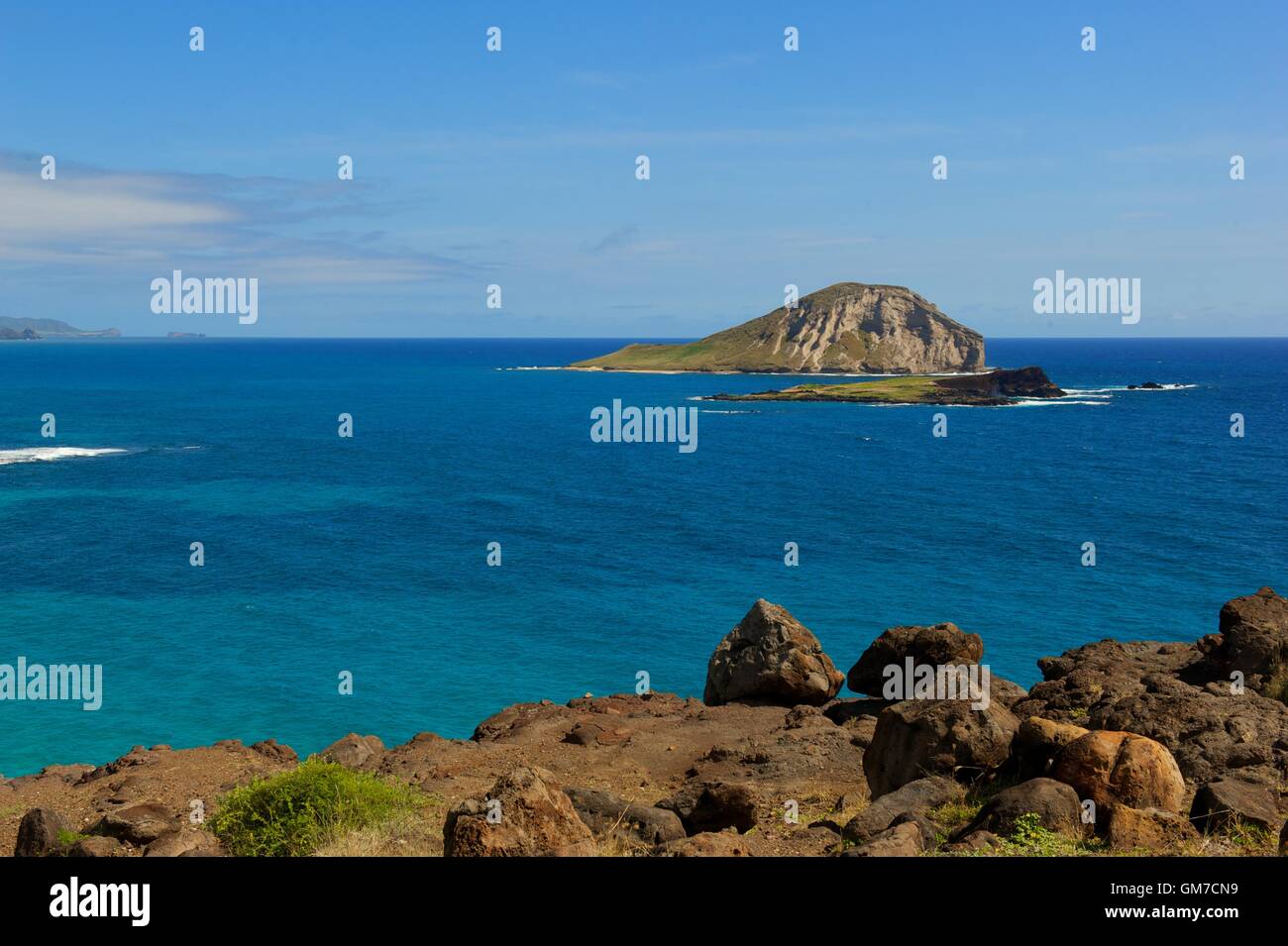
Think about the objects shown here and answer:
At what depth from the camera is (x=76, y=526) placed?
6203 cm

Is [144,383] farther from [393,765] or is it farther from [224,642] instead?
[393,765]

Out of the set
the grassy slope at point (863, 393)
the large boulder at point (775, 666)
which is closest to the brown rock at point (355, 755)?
the large boulder at point (775, 666)

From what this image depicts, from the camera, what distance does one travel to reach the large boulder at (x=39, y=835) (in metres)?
16.7

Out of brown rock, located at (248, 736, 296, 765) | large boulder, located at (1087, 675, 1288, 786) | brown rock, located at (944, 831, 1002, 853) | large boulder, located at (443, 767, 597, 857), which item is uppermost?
large boulder, located at (443, 767, 597, 857)

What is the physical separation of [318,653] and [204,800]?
2083cm

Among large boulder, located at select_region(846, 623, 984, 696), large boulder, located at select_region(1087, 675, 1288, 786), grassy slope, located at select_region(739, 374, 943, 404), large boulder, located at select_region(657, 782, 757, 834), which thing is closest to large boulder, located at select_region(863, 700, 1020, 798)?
large boulder, located at select_region(1087, 675, 1288, 786)

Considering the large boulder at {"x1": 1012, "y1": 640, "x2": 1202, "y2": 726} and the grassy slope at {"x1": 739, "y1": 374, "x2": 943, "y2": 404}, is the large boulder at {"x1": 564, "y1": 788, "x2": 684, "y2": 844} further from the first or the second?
the grassy slope at {"x1": 739, "y1": 374, "x2": 943, "y2": 404}

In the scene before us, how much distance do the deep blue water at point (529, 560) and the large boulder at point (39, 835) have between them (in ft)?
55.7

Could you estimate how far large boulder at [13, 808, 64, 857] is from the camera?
16.7m

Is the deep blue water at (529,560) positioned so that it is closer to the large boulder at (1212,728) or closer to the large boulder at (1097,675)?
the large boulder at (1097,675)

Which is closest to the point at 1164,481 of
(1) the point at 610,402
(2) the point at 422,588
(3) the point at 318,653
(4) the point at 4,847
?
(2) the point at 422,588

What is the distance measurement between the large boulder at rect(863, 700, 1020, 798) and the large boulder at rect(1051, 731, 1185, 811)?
2453 mm

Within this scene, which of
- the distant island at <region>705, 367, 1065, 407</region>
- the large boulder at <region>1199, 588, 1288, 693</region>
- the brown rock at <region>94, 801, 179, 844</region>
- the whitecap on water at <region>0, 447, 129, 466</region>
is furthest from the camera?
the distant island at <region>705, 367, 1065, 407</region>

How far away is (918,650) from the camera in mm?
25219
